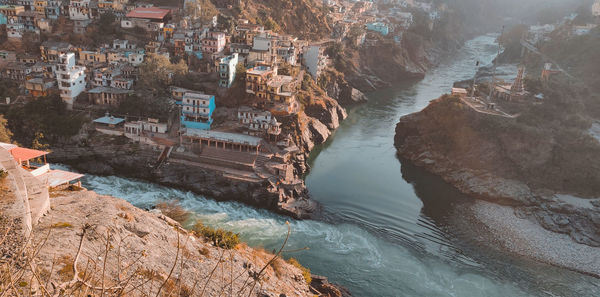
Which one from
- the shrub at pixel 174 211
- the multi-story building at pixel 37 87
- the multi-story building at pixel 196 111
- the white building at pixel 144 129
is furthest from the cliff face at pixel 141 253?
the multi-story building at pixel 37 87

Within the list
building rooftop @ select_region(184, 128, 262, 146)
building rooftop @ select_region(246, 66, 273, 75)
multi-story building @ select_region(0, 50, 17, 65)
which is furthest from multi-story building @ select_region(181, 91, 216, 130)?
multi-story building @ select_region(0, 50, 17, 65)

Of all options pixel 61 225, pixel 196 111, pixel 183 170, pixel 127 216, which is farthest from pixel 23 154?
pixel 196 111

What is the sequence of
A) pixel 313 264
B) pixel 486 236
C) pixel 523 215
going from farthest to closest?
pixel 523 215 < pixel 486 236 < pixel 313 264

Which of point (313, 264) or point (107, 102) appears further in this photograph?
point (107, 102)

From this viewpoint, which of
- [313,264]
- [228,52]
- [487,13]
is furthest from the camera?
[487,13]

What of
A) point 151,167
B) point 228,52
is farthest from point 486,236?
point 228,52

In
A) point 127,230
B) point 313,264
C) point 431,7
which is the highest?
point 431,7

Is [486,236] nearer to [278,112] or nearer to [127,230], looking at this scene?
[278,112]

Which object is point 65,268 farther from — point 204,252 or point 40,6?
point 40,6
